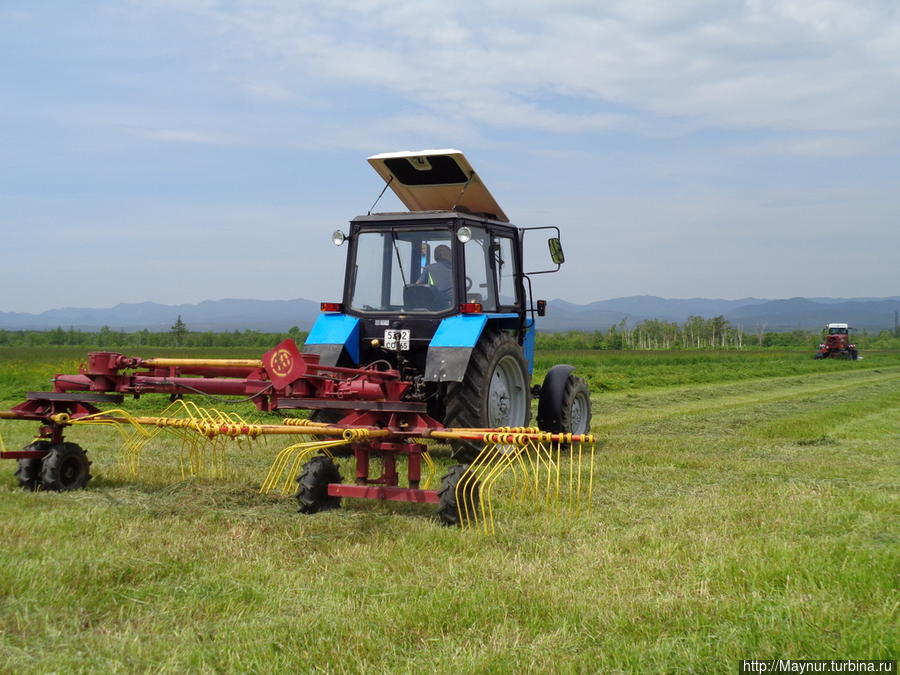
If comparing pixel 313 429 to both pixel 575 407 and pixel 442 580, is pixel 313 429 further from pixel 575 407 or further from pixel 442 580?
pixel 575 407

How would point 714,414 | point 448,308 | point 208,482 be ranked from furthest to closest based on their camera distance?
point 714,414
point 448,308
point 208,482

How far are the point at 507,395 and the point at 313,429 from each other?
2.72m

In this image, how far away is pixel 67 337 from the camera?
55.6 m

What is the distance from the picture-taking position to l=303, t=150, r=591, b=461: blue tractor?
743 centimetres

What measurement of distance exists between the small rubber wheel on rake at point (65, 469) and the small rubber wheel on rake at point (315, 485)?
6.05 ft

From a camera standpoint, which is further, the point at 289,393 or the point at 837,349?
the point at 837,349

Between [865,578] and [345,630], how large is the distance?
7.91ft

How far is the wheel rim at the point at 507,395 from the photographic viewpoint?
25.6 ft

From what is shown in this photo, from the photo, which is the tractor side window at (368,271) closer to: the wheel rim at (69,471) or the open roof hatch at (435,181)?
the open roof hatch at (435,181)

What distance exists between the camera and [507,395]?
26.6 ft

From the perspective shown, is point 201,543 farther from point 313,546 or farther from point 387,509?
point 387,509

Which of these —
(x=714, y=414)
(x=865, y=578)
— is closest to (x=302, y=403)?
(x=865, y=578)

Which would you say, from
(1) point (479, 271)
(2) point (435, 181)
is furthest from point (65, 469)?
(2) point (435, 181)

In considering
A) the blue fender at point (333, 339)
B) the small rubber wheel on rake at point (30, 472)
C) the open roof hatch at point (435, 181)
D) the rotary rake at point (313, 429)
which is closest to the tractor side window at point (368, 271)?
the blue fender at point (333, 339)
